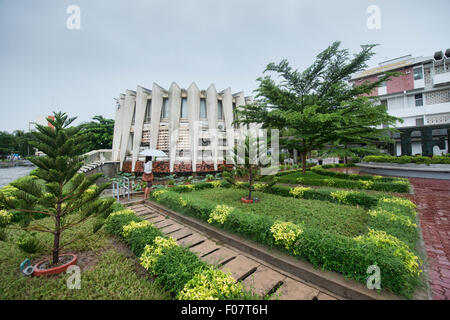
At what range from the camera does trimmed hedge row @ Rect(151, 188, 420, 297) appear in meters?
2.18

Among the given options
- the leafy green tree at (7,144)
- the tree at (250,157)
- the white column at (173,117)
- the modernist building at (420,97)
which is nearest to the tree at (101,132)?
the white column at (173,117)

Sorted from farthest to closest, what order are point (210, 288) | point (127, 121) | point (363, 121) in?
point (127, 121)
point (363, 121)
point (210, 288)

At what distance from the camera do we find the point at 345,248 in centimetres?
253

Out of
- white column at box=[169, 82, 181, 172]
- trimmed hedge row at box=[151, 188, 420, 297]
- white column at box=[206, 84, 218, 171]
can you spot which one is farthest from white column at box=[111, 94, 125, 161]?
trimmed hedge row at box=[151, 188, 420, 297]

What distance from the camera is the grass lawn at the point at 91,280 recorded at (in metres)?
2.32

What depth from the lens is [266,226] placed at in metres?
3.46

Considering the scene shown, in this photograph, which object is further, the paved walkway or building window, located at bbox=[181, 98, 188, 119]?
building window, located at bbox=[181, 98, 188, 119]

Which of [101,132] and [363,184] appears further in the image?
[101,132]

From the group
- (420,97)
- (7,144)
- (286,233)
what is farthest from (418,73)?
(7,144)

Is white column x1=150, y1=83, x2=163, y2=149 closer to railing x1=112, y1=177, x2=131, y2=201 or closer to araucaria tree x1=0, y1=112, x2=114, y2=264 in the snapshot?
railing x1=112, y1=177, x2=131, y2=201

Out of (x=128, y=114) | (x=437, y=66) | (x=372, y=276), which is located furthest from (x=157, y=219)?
(x=437, y=66)

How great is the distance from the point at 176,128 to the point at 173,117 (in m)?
1.01

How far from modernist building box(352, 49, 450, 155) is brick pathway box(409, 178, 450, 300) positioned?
43.7 ft

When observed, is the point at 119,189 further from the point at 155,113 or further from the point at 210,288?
the point at 155,113
